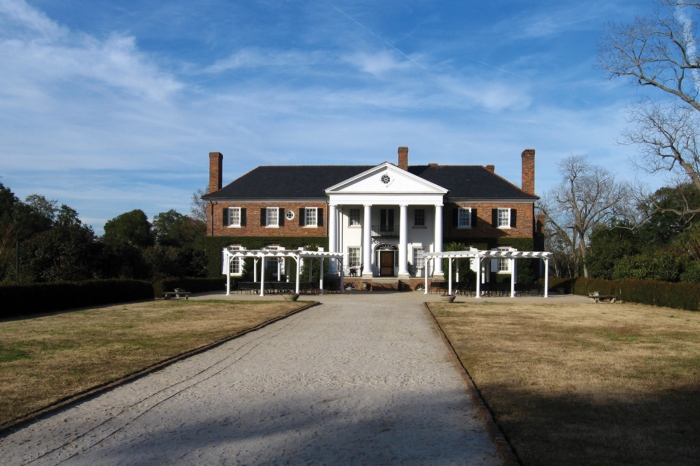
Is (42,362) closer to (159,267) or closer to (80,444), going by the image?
(80,444)

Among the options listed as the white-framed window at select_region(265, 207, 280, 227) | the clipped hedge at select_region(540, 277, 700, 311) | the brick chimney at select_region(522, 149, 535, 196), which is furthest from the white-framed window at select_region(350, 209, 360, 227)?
the clipped hedge at select_region(540, 277, 700, 311)

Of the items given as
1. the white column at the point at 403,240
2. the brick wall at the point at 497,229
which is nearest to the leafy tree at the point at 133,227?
the white column at the point at 403,240

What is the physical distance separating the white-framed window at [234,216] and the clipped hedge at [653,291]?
25258 mm

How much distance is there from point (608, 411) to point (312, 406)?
11.5 feet

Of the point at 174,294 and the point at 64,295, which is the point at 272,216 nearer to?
the point at 174,294

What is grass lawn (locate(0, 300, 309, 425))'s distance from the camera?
8.45m

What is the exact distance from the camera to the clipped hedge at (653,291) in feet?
82.2

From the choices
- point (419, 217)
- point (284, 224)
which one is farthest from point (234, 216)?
point (419, 217)

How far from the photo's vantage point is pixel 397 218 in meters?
47.2

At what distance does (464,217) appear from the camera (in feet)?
155

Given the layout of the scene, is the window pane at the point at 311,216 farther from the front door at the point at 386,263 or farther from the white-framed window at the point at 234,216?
the front door at the point at 386,263

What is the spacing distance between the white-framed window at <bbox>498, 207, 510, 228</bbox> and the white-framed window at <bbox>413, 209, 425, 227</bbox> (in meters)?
5.74

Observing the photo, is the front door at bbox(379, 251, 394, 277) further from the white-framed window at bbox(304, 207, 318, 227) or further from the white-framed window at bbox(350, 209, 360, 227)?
the white-framed window at bbox(304, 207, 318, 227)

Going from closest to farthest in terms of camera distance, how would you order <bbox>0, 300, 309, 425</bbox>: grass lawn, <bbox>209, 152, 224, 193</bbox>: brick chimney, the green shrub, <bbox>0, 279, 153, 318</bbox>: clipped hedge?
<bbox>0, 300, 309, 425</bbox>: grass lawn, <bbox>0, 279, 153, 318</bbox>: clipped hedge, the green shrub, <bbox>209, 152, 224, 193</bbox>: brick chimney
